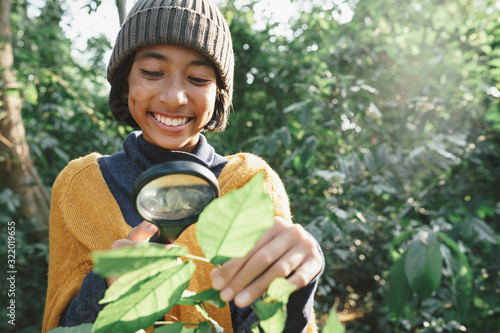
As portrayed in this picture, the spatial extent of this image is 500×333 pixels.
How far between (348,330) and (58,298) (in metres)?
3.13

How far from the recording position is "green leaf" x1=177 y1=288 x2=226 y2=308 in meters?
0.40

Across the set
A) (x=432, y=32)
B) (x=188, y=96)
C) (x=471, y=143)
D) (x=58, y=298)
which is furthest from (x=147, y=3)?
A: (x=432, y=32)

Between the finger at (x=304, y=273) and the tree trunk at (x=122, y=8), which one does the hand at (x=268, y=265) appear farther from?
the tree trunk at (x=122, y=8)

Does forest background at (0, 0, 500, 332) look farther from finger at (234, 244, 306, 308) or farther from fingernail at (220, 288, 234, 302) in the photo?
fingernail at (220, 288, 234, 302)

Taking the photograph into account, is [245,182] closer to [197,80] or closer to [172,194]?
[197,80]

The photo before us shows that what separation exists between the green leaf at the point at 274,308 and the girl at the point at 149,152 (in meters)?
0.52

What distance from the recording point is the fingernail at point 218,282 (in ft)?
1.52

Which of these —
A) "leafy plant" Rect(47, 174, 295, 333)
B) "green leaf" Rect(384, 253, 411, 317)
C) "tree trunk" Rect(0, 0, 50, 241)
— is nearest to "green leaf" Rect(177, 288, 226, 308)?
"leafy plant" Rect(47, 174, 295, 333)

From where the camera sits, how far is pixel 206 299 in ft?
1.40

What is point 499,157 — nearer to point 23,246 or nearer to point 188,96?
point 188,96

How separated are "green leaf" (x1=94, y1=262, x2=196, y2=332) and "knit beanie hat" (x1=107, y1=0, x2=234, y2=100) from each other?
82 cm

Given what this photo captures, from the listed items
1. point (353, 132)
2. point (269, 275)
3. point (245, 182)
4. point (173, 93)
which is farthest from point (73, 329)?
point (353, 132)

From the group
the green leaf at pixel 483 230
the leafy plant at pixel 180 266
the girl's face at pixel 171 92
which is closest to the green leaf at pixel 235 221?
the leafy plant at pixel 180 266

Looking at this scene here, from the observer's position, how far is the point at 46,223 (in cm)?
290
